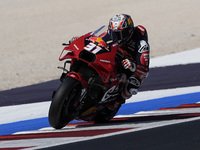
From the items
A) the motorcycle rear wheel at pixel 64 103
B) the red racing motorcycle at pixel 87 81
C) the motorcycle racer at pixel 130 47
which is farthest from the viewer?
the motorcycle racer at pixel 130 47

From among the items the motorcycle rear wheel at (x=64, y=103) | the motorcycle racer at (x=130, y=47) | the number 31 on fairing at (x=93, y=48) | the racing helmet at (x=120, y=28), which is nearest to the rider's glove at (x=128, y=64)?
the motorcycle racer at (x=130, y=47)

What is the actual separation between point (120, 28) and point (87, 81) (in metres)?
1.00

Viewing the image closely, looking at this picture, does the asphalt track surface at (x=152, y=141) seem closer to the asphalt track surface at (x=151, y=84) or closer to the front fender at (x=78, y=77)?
the front fender at (x=78, y=77)

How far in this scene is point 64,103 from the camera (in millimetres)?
6395

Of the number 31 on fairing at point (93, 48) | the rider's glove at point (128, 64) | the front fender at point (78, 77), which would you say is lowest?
the front fender at point (78, 77)

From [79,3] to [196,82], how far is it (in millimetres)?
23487

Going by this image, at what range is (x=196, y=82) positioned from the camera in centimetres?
1026

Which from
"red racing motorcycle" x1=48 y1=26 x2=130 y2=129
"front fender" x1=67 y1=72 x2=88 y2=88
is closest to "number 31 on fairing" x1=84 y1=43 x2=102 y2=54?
"red racing motorcycle" x1=48 y1=26 x2=130 y2=129

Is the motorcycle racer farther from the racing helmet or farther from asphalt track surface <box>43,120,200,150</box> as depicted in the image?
asphalt track surface <box>43,120,200,150</box>

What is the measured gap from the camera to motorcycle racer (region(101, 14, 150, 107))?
709 cm

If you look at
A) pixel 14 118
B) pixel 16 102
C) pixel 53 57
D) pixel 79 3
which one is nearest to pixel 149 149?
pixel 14 118

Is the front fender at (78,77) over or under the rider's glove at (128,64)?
under

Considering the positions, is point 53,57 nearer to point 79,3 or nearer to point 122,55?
point 122,55

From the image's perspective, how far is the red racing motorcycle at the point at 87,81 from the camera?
638cm
